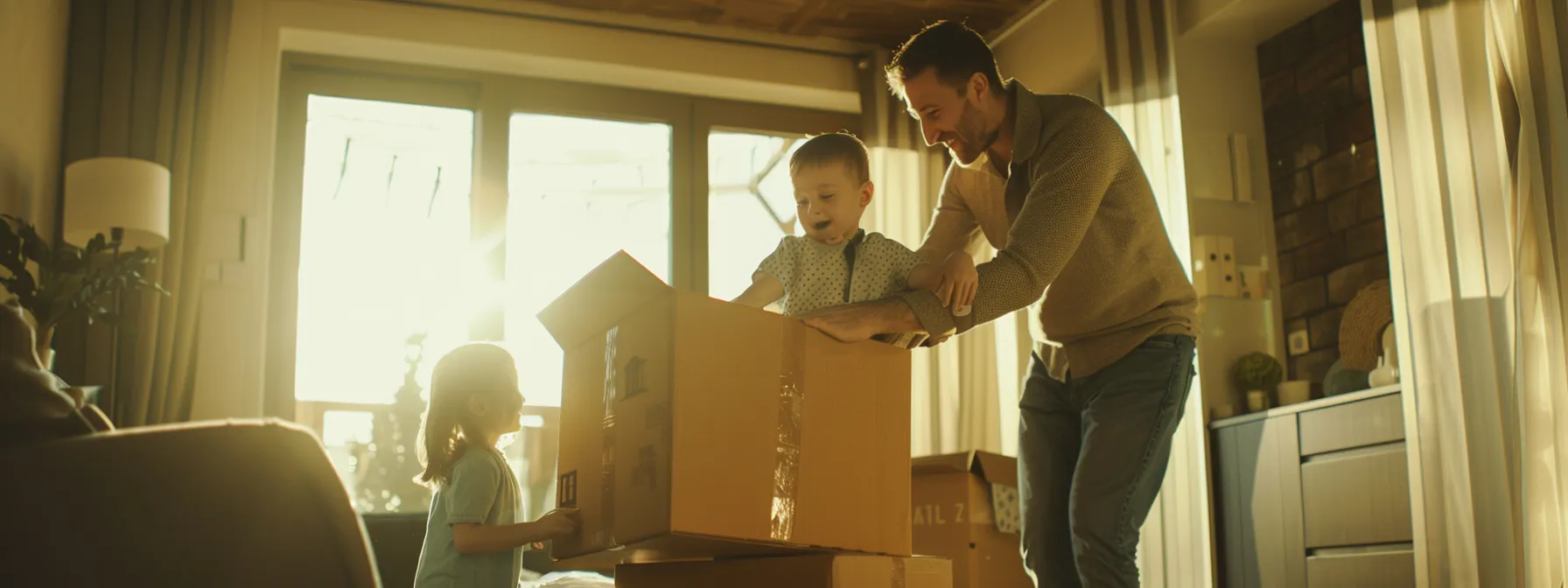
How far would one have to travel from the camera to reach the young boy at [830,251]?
2.02 m

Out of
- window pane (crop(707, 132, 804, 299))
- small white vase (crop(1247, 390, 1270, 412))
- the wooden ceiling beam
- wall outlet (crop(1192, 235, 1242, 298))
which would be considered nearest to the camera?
small white vase (crop(1247, 390, 1270, 412))

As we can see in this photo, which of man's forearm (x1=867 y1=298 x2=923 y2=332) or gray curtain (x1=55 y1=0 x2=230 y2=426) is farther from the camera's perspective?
gray curtain (x1=55 y1=0 x2=230 y2=426)

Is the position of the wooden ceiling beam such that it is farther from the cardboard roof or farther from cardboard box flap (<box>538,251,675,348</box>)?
cardboard box flap (<box>538,251,675,348</box>)

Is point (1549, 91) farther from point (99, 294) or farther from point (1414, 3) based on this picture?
point (99, 294)

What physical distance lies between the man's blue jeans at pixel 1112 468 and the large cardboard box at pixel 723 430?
33cm

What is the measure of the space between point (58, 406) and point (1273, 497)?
3.14 m

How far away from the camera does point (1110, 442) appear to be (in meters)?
1.89

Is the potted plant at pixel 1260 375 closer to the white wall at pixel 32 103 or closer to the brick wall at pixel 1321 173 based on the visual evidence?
the brick wall at pixel 1321 173

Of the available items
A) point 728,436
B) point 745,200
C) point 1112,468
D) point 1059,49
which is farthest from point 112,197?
point 1059,49

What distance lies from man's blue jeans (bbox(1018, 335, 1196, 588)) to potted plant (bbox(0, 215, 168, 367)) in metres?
2.51

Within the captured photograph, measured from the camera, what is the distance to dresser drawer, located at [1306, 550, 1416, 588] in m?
2.96

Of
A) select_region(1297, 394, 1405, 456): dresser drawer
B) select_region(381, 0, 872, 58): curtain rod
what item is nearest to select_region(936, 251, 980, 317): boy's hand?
select_region(1297, 394, 1405, 456): dresser drawer

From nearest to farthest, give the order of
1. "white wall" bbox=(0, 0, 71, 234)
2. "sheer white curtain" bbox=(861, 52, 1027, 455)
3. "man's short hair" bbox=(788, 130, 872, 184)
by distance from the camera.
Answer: "man's short hair" bbox=(788, 130, 872, 184), "white wall" bbox=(0, 0, 71, 234), "sheer white curtain" bbox=(861, 52, 1027, 455)

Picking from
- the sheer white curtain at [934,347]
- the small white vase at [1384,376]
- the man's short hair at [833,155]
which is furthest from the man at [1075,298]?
the sheer white curtain at [934,347]
